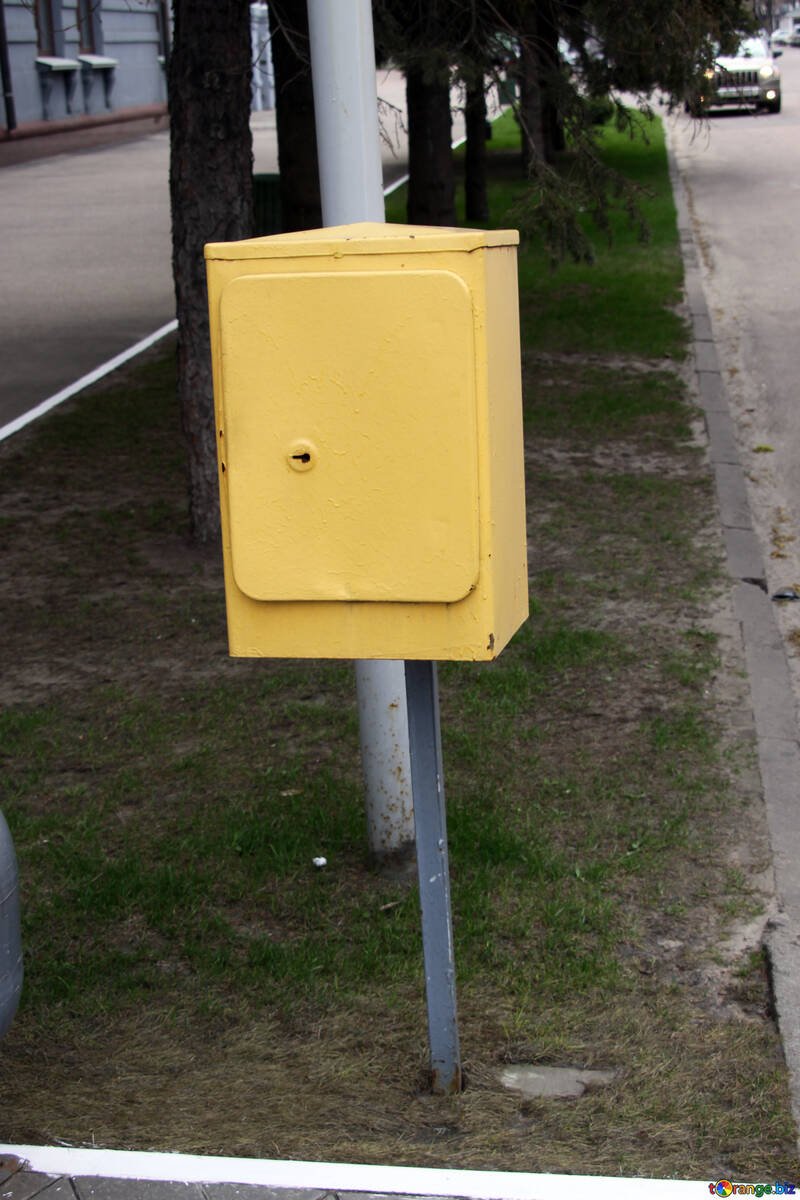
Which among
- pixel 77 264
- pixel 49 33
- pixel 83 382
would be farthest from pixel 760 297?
pixel 49 33

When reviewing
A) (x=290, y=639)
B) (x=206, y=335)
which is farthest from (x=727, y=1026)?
(x=206, y=335)

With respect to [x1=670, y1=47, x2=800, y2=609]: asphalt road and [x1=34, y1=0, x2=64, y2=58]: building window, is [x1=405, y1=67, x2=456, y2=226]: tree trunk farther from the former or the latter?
[x1=34, y1=0, x2=64, y2=58]: building window

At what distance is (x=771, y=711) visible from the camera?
494cm

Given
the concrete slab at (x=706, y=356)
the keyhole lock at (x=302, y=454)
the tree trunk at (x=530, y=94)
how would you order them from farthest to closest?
the concrete slab at (x=706, y=356) < the tree trunk at (x=530, y=94) < the keyhole lock at (x=302, y=454)

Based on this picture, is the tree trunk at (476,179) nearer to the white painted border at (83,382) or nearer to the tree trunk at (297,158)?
the white painted border at (83,382)

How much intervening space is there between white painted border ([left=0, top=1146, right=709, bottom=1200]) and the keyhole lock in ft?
4.41

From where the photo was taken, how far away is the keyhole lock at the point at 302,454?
2.45 meters

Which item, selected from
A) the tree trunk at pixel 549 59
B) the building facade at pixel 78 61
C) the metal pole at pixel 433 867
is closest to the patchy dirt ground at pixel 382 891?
the metal pole at pixel 433 867

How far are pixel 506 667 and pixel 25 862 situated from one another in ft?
6.76

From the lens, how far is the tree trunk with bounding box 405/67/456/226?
43.9 feet

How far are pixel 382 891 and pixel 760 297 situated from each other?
10.6 metres

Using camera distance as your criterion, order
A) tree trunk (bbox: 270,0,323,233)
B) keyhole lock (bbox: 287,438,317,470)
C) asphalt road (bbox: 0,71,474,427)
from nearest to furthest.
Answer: keyhole lock (bbox: 287,438,317,470) < tree trunk (bbox: 270,0,323,233) < asphalt road (bbox: 0,71,474,427)

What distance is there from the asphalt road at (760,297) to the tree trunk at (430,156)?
2723 mm

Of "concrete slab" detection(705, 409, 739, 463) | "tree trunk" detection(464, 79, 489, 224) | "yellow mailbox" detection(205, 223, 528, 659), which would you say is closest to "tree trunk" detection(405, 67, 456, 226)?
"tree trunk" detection(464, 79, 489, 224)
